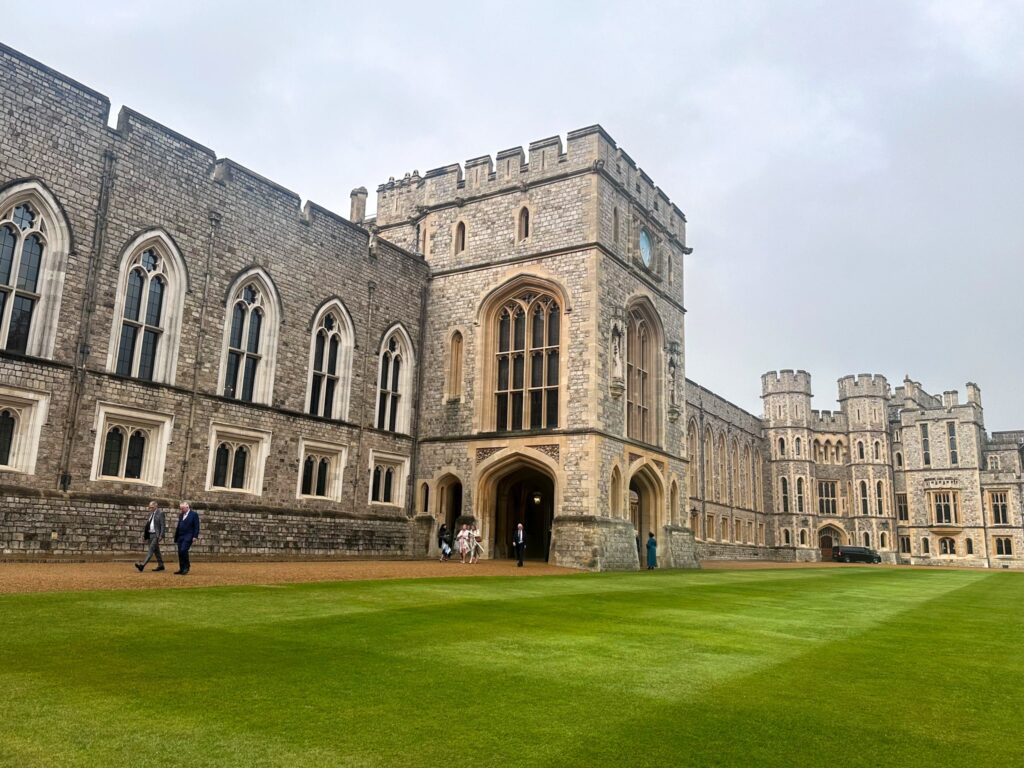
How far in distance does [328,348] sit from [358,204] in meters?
10.7

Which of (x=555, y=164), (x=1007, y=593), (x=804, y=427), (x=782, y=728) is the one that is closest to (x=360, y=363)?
(x=555, y=164)

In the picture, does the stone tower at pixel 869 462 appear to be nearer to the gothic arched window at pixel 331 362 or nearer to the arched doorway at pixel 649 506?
the arched doorway at pixel 649 506

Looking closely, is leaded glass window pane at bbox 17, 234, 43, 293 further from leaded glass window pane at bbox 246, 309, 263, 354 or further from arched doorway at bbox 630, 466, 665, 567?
arched doorway at bbox 630, 466, 665, 567

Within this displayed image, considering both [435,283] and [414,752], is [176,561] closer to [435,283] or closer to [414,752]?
[435,283]

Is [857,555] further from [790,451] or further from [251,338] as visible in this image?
[251,338]

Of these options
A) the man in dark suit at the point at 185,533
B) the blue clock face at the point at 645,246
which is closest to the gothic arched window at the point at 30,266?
the man in dark suit at the point at 185,533

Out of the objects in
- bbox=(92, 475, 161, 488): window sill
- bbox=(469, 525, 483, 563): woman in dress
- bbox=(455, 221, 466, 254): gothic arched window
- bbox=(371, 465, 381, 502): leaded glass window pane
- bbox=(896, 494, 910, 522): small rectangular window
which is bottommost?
bbox=(469, 525, 483, 563): woman in dress

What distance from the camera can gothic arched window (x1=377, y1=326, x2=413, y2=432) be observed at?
24.7 meters

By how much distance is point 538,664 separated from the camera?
6.01 metres

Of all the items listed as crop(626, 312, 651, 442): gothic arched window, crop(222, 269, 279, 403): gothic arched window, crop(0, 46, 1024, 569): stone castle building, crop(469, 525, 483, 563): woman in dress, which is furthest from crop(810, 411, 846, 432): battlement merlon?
crop(222, 269, 279, 403): gothic arched window

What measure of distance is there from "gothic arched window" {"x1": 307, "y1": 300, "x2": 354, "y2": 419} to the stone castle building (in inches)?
2.6

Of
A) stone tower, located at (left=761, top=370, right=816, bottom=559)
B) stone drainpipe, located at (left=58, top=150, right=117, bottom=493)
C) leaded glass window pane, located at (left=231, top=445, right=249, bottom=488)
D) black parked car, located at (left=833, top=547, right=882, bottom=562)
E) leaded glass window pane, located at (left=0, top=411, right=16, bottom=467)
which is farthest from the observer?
stone tower, located at (left=761, top=370, right=816, bottom=559)

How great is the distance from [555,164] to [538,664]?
2125 cm

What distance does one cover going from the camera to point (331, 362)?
2286 centimetres
